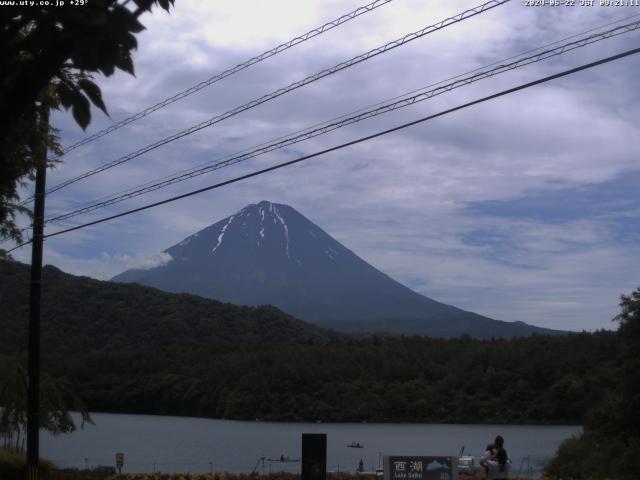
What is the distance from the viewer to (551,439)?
71.3 metres

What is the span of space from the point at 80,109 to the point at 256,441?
227ft

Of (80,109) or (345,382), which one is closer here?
(80,109)

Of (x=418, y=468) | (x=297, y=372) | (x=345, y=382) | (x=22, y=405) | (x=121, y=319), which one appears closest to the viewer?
(x=418, y=468)

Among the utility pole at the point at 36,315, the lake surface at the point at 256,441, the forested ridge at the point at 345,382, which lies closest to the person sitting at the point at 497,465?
the utility pole at the point at 36,315

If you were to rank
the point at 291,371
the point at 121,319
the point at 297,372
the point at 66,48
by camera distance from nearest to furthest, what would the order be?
the point at 66,48
the point at 291,371
the point at 297,372
the point at 121,319

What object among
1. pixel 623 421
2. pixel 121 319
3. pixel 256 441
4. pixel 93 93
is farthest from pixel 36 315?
pixel 121 319

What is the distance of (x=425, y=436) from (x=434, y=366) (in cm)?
2071

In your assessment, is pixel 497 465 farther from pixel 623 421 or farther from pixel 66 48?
pixel 623 421

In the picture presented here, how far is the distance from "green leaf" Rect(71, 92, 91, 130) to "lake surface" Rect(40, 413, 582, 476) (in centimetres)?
4347

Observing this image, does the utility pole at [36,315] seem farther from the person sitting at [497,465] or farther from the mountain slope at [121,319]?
the mountain slope at [121,319]

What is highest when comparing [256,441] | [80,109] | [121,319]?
[121,319]

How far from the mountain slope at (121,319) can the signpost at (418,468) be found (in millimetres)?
66121

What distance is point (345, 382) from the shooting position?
96000mm

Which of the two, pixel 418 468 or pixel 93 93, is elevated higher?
pixel 93 93
